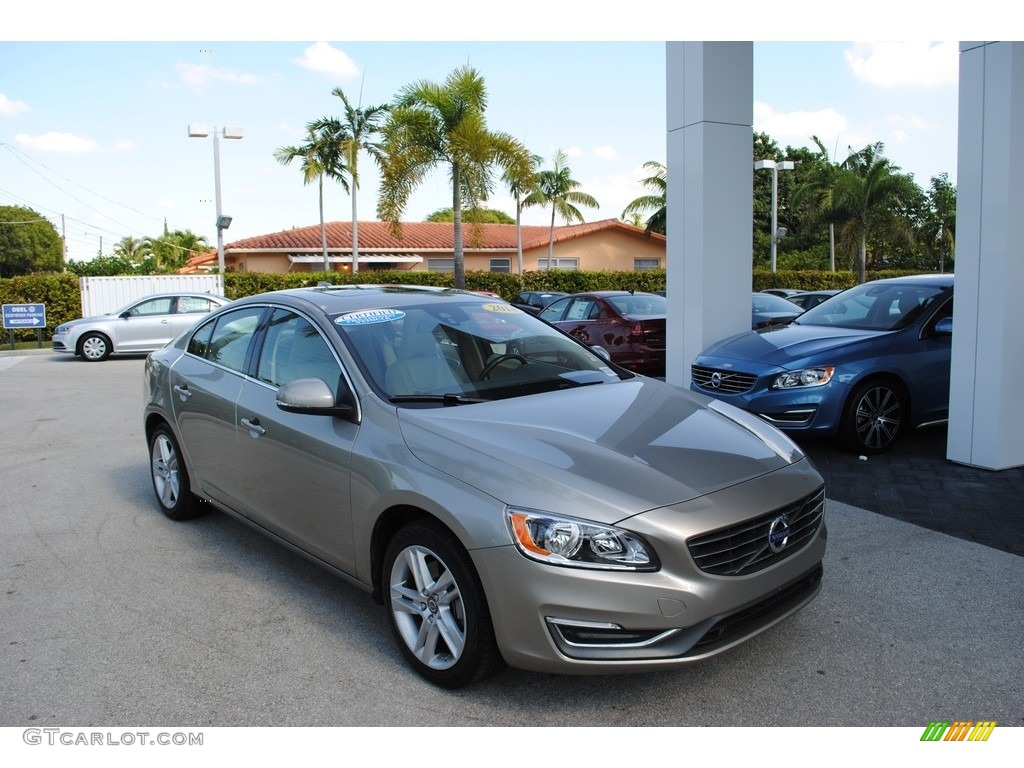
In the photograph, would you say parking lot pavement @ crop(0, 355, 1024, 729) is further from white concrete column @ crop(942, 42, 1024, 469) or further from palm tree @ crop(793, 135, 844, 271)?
palm tree @ crop(793, 135, 844, 271)

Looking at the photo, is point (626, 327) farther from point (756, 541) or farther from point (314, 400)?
point (756, 541)

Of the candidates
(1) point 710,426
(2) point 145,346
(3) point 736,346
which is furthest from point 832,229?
(1) point 710,426

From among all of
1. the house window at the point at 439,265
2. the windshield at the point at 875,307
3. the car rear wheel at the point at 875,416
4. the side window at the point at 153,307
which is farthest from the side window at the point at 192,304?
the house window at the point at 439,265

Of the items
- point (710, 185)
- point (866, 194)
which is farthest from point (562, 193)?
point (710, 185)

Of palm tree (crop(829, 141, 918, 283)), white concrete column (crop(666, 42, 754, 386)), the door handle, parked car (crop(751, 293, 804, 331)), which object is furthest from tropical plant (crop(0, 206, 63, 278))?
the door handle

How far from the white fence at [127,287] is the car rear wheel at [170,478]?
19.6 m

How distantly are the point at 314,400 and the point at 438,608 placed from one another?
1056 millimetres

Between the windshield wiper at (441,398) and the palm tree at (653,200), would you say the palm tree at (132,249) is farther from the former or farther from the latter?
the windshield wiper at (441,398)

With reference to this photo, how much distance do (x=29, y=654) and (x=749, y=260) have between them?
7.31 m

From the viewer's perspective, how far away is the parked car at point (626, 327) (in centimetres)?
1231

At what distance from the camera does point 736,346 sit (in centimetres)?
770

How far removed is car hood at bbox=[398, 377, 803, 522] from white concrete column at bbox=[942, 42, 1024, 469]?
3.49 m
